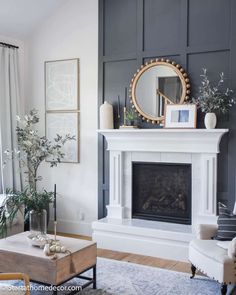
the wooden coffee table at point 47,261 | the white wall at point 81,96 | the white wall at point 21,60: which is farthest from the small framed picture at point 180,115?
the white wall at point 21,60

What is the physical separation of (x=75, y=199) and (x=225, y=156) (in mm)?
2219

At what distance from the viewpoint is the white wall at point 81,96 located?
17.6ft

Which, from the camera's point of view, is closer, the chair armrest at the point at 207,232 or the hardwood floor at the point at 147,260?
the chair armrest at the point at 207,232

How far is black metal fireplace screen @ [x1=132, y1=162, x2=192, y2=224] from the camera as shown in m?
4.74

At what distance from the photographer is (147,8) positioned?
4906mm

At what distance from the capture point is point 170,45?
15.6 ft

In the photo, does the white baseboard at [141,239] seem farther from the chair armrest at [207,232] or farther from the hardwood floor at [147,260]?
the chair armrest at [207,232]

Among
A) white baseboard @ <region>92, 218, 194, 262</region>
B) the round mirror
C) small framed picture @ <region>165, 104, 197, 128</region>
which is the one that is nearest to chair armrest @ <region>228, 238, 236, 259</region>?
white baseboard @ <region>92, 218, 194, 262</region>

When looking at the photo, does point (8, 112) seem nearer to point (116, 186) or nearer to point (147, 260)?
point (116, 186)

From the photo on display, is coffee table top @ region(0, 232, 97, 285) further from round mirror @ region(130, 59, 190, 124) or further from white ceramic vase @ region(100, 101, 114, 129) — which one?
round mirror @ region(130, 59, 190, 124)

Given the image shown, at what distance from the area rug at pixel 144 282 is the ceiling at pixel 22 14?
345 centimetres

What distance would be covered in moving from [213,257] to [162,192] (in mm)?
1660

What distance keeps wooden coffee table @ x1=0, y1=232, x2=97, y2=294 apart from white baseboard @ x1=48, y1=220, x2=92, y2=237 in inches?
72.2

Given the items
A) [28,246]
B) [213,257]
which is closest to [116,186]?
[28,246]
